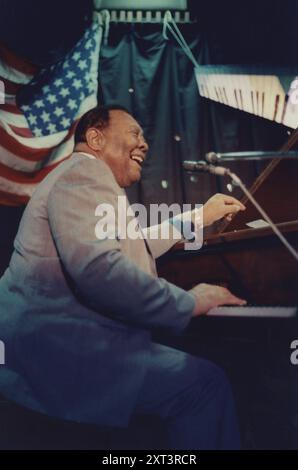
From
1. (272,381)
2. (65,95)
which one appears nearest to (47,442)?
(272,381)

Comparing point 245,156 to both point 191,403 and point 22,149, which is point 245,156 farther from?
point 22,149

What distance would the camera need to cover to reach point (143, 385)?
5.64 ft

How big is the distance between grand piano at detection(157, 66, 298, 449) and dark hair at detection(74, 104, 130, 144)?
2.64ft

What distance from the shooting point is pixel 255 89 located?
11.9 feet

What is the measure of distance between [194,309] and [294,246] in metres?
0.52

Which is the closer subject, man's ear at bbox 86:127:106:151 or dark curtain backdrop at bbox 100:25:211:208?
man's ear at bbox 86:127:106:151

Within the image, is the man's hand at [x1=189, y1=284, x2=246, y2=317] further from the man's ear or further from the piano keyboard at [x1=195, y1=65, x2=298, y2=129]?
the piano keyboard at [x1=195, y1=65, x2=298, y2=129]

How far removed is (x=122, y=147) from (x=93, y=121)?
0.19 m

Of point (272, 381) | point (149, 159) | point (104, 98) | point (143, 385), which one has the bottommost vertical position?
point (272, 381)

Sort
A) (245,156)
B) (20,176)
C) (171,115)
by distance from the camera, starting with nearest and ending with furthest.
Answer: (245,156), (20,176), (171,115)

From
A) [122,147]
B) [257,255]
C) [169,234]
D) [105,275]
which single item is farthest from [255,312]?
[122,147]

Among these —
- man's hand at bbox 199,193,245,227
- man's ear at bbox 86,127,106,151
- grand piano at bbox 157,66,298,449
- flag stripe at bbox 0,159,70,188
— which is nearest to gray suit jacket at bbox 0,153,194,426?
man's ear at bbox 86,127,106,151

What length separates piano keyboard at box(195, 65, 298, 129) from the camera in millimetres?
3510

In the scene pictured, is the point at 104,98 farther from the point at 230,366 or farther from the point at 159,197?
the point at 230,366
